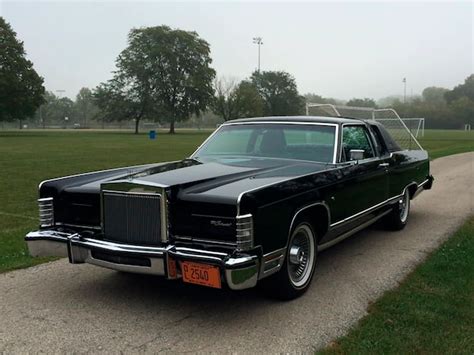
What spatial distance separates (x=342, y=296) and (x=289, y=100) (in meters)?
93.6

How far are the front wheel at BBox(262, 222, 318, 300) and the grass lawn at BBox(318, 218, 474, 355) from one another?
2.07 feet

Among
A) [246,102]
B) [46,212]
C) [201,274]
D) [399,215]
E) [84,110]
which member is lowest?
[399,215]

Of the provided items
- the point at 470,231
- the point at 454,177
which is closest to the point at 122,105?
the point at 454,177

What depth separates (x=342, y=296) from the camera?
177 inches

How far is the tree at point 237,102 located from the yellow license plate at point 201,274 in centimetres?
7390

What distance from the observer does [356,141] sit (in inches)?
233

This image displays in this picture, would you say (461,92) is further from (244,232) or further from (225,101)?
(244,232)

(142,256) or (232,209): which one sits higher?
(232,209)

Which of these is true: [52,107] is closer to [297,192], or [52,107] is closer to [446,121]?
[446,121]

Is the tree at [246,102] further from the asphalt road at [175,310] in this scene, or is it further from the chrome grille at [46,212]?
the chrome grille at [46,212]

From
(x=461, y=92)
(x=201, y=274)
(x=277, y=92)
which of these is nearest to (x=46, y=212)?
(x=201, y=274)

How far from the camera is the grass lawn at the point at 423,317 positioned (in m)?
3.48

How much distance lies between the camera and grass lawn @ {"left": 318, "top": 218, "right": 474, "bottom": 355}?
3.48m

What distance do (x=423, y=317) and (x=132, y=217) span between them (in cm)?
240
